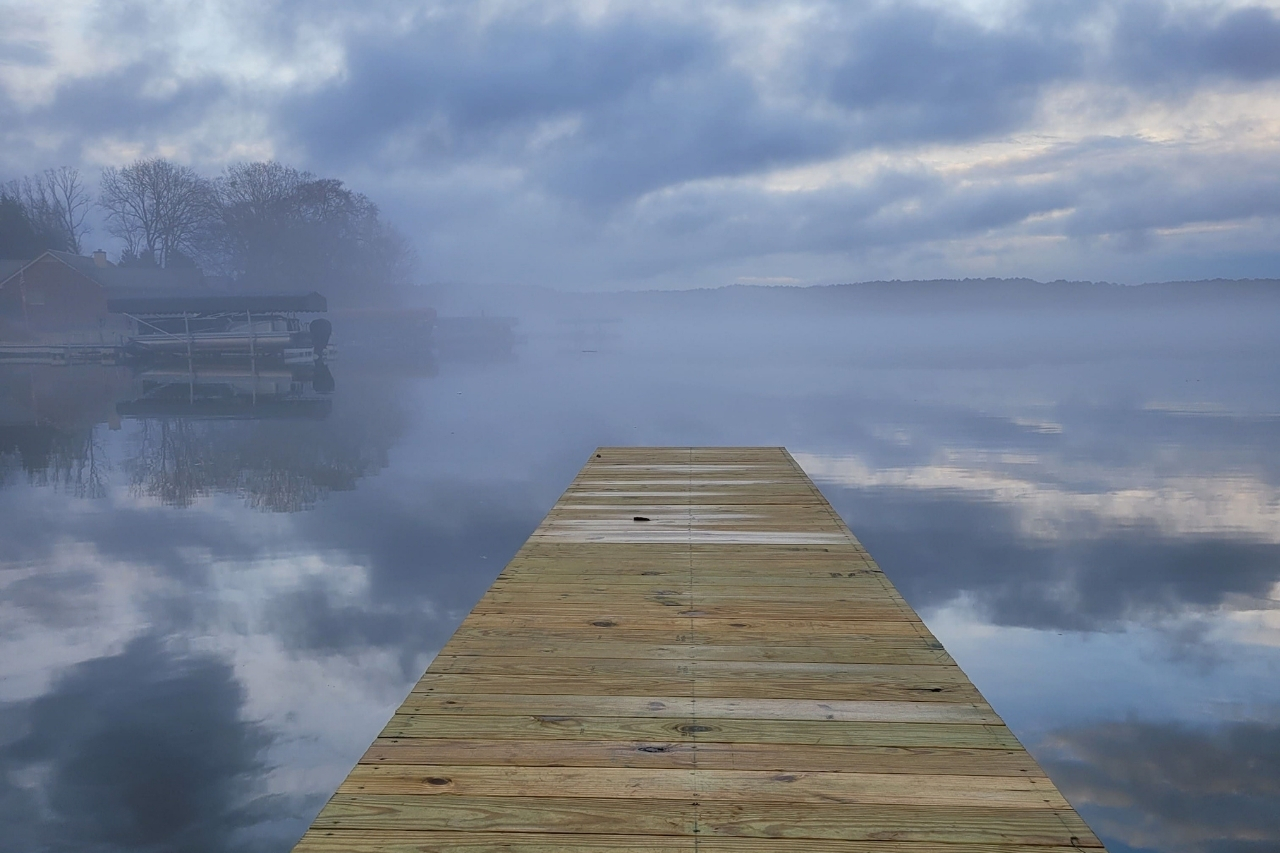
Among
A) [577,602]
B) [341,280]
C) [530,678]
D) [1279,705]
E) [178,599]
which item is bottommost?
[1279,705]

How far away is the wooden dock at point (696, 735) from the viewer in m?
2.60

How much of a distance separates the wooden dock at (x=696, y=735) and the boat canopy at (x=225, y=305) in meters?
46.6

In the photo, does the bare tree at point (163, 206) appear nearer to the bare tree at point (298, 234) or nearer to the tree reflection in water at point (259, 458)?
the bare tree at point (298, 234)

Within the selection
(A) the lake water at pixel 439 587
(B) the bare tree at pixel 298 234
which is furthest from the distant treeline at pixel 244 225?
(A) the lake water at pixel 439 587

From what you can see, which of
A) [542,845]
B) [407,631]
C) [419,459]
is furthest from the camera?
[419,459]

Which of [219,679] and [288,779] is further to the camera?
[219,679]

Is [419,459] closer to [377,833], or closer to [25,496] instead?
[25,496]

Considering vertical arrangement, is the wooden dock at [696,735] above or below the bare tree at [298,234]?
below

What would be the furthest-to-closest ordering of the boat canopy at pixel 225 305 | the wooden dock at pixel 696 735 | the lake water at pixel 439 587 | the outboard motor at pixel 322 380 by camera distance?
the boat canopy at pixel 225 305, the outboard motor at pixel 322 380, the lake water at pixel 439 587, the wooden dock at pixel 696 735

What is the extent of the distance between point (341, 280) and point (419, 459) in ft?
245

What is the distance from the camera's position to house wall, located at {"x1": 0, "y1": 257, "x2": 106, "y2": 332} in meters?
64.4

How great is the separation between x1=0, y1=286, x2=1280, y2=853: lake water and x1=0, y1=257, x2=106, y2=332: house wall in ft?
160

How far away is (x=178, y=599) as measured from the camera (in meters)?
8.18

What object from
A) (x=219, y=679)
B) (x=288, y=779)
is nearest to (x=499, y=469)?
(x=219, y=679)
